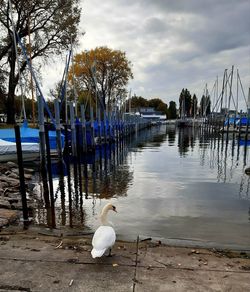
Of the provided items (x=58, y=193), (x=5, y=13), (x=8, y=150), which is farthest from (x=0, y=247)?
(x=5, y=13)

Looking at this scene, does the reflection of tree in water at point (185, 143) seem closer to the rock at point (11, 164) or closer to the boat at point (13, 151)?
the boat at point (13, 151)

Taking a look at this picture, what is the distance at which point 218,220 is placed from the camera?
28.9 feet

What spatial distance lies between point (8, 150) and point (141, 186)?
9.10 m

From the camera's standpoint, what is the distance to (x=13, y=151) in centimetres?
1828

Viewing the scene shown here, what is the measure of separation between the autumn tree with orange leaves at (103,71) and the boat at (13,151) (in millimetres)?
33988

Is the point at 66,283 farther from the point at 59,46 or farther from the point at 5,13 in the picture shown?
the point at 59,46

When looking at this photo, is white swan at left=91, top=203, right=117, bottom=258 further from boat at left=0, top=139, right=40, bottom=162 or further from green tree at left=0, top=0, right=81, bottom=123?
green tree at left=0, top=0, right=81, bottom=123

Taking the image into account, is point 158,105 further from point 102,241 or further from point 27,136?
point 102,241

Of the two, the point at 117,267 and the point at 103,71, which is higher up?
the point at 103,71

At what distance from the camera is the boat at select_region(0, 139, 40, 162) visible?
1797cm

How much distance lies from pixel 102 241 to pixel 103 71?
171 ft

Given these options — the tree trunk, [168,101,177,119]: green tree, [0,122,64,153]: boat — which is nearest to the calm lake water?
[0,122,64,153]: boat

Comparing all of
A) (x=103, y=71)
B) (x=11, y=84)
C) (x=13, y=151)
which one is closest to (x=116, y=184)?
(x=13, y=151)

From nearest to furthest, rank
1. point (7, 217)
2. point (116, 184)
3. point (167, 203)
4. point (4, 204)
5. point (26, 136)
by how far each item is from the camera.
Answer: point (7, 217), point (4, 204), point (167, 203), point (116, 184), point (26, 136)
